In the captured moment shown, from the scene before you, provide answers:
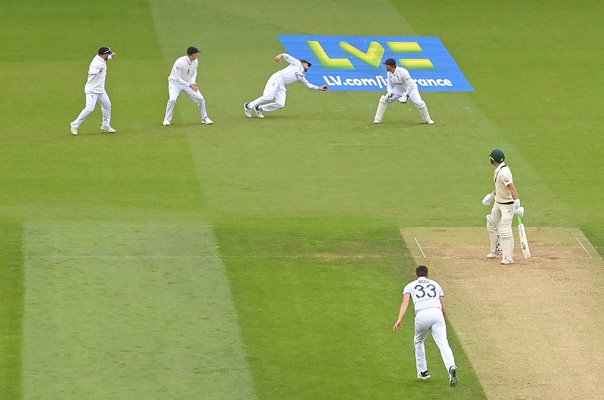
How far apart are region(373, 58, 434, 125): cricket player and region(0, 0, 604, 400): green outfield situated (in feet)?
2.08

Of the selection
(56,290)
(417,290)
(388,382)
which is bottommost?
(56,290)

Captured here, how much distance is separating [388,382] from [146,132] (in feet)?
50.0

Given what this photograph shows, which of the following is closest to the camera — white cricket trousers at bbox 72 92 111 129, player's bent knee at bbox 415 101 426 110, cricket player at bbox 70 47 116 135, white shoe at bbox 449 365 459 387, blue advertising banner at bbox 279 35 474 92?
white shoe at bbox 449 365 459 387

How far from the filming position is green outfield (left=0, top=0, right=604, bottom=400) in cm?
2361

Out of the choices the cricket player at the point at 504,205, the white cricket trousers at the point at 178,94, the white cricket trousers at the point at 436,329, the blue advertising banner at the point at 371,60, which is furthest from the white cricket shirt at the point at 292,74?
the white cricket trousers at the point at 436,329

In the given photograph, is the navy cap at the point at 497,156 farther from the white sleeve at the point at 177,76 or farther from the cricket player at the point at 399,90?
the white sleeve at the point at 177,76

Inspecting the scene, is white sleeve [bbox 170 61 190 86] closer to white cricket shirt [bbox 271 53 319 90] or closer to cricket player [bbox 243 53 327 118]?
cricket player [bbox 243 53 327 118]

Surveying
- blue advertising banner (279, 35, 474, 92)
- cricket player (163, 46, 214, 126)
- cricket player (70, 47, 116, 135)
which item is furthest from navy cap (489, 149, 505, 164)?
blue advertising banner (279, 35, 474, 92)

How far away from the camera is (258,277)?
27.2 meters

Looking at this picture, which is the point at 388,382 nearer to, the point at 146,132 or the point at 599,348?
the point at 599,348

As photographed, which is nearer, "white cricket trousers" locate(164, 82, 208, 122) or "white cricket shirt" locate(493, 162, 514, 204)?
"white cricket shirt" locate(493, 162, 514, 204)

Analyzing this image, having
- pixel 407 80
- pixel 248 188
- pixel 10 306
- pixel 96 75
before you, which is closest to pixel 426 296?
pixel 10 306

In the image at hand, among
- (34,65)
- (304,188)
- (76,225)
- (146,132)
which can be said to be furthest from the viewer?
(34,65)

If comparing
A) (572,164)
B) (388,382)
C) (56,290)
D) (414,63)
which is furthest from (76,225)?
(414,63)
